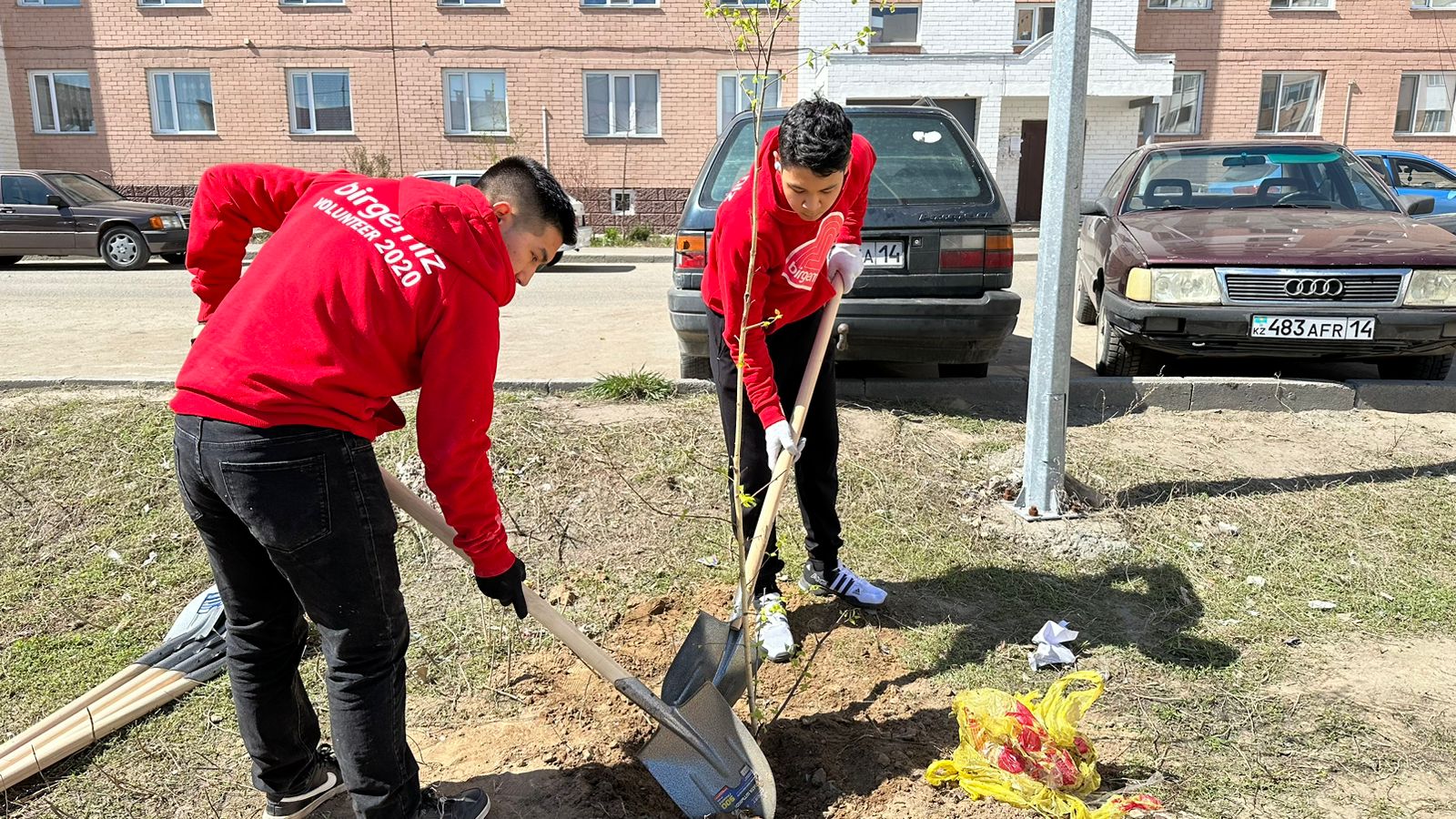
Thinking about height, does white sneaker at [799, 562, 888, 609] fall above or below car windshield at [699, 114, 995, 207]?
below

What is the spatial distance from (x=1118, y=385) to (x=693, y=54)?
49.7ft

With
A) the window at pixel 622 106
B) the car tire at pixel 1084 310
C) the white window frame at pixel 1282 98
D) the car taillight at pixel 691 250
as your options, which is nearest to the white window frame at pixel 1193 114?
the white window frame at pixel 1282 98

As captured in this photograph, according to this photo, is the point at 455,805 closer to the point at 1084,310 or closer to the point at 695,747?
the point at 695,747

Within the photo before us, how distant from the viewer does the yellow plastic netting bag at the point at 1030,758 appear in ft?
7.63

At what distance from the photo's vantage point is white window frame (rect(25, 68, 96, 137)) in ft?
61.3

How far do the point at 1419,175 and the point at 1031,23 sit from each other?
9822 mm

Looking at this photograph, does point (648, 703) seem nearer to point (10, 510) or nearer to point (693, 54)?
point (10, 510)

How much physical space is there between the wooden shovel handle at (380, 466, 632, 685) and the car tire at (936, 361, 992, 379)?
3.69 metres

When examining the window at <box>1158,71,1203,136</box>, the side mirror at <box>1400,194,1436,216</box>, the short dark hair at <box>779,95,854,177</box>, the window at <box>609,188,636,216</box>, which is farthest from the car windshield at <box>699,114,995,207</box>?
the window at <box>1158,71,1203,136</box>

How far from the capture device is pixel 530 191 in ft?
6.55

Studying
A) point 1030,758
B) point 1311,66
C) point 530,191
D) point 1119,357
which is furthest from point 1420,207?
point 1311,66

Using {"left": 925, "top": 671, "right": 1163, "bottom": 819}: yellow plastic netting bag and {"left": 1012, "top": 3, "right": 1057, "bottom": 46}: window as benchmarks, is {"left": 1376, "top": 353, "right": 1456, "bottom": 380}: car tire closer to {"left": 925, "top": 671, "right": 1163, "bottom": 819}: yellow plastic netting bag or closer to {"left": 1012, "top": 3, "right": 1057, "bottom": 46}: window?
{"left": 925, "top": 671, "right": 1163, "bottom": 819}: yellow plastic netting bag

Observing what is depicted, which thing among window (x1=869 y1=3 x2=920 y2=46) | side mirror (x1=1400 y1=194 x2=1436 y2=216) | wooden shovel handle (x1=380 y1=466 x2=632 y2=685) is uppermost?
window (x1=869 y1=3 x2=920 y2=46)

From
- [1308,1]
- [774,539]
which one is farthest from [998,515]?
[1308,1]
